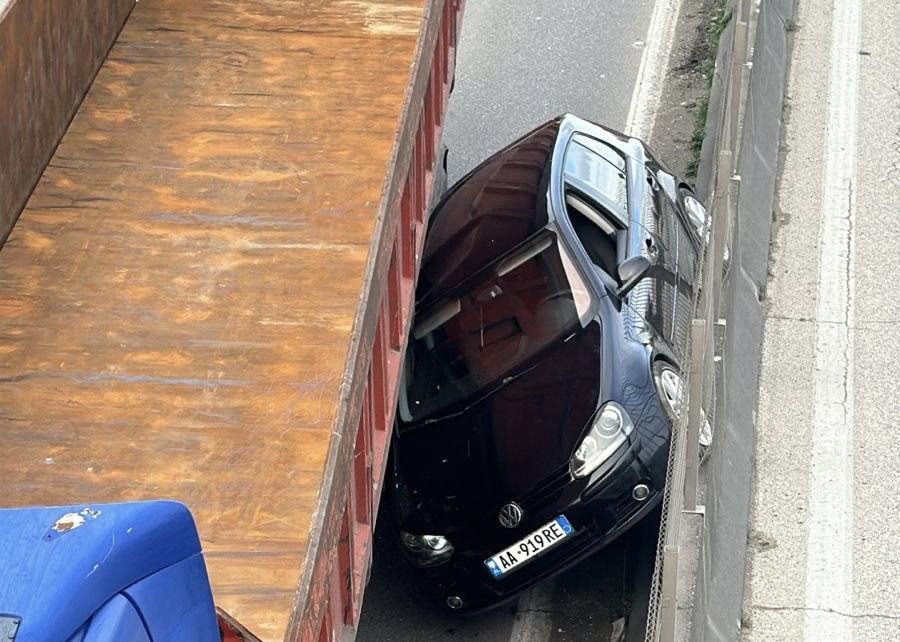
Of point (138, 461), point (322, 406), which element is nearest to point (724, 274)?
point (322, 406)

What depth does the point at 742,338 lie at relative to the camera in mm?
8641

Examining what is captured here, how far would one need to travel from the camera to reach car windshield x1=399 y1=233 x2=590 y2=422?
302 inches

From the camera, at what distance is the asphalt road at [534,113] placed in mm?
7906

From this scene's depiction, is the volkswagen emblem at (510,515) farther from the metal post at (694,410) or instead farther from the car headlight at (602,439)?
the metal post at (694,410)

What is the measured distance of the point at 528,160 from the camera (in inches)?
352

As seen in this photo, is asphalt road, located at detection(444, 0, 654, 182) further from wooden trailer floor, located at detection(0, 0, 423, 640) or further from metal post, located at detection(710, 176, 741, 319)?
wooden trailer floor, located at detection(0, 0, 423, 640)

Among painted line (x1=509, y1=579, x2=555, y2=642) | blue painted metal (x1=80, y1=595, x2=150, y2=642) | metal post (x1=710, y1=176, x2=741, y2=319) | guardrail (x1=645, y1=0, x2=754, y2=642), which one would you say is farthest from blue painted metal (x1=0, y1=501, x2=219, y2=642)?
painted line (x1=509, y1=579, x2=555, y2=642)

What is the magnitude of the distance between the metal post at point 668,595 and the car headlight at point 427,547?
7.16 ft

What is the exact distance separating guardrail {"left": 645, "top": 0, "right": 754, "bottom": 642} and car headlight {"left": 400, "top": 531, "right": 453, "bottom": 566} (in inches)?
49.0

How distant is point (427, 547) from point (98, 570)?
4.46 m

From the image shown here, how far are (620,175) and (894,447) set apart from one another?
7.37ft

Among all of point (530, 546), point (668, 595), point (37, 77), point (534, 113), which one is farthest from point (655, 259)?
point (534, 113)

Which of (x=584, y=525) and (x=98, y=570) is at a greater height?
(x=98, y=570)

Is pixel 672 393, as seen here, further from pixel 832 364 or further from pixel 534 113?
pixel 534 113
